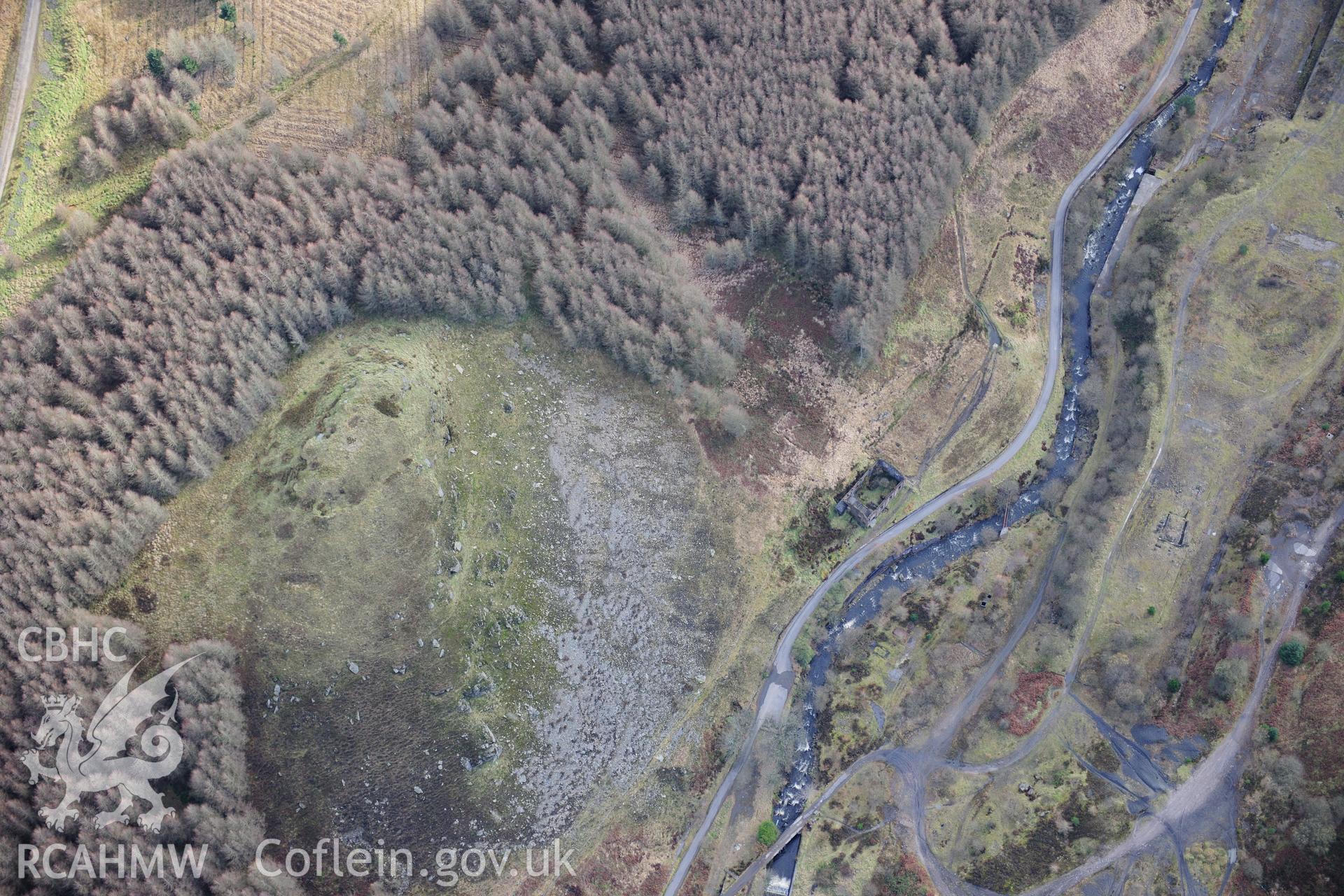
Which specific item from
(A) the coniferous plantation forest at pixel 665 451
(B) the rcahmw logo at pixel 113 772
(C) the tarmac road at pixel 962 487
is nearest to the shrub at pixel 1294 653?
(A) the coniferous plantation forest at pixel 665 451

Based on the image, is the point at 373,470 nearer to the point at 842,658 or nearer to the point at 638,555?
the point at 638,555

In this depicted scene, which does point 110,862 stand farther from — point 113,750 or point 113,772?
point 113,750

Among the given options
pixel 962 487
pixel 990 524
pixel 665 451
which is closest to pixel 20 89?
pixel 665 451

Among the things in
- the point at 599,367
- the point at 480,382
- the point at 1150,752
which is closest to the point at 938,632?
the point at 1150,752

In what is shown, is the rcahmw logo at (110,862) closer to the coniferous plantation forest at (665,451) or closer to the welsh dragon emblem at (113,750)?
the coniferous plantation forest at (665,451)

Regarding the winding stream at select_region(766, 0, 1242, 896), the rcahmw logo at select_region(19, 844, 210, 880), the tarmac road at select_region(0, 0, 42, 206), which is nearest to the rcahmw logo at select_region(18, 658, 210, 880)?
the rcahmw logo at select_region(19, 844, 210, 880)

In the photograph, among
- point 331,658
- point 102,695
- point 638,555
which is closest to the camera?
point 102,695

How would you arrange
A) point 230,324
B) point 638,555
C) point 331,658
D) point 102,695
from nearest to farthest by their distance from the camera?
point 102,695, point 331,658, point 230,324, point 638,555
